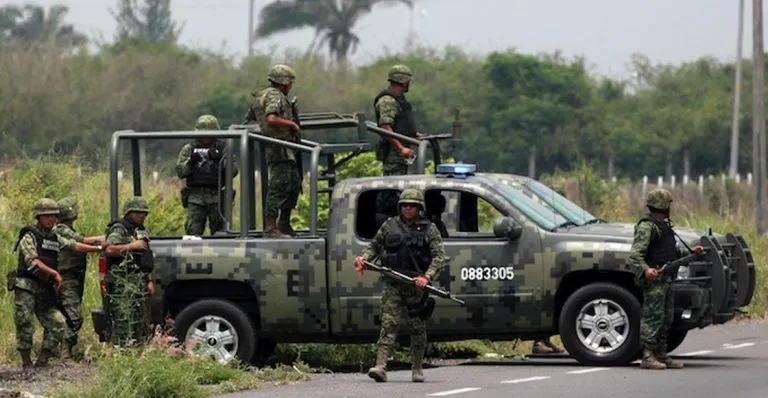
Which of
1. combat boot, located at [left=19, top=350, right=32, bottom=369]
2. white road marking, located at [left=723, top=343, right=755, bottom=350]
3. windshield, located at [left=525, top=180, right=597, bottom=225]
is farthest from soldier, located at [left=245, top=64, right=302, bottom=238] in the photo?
white road marking, located at [left=723, top=343, right=755, bottom=350]

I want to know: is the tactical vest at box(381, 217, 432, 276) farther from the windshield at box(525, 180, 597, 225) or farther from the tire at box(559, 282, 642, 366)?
the windshield at box(525, 180, 597, 225)

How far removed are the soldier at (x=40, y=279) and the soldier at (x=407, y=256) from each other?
284 cm

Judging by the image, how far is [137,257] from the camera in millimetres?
17312

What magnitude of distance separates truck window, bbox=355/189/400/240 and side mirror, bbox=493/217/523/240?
1060 mm

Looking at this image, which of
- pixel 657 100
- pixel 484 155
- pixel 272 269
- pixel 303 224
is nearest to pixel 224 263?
pixel 272 269

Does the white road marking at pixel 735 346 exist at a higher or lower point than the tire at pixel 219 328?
lower

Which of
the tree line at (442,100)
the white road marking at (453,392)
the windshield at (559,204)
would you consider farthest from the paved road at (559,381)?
the tree line at (442,100)

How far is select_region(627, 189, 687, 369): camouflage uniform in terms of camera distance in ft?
55.5

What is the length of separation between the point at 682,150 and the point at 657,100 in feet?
23.8

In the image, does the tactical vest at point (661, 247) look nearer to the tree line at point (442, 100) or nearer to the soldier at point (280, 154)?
the soldier at point (280, 154)

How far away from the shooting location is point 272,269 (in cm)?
1753

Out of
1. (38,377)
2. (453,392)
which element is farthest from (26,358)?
(453,392)

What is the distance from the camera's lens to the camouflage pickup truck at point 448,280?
680 inches

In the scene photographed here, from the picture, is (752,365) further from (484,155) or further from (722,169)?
(722,169)
